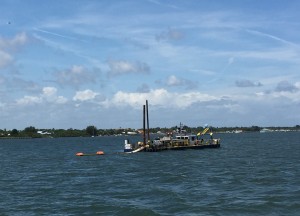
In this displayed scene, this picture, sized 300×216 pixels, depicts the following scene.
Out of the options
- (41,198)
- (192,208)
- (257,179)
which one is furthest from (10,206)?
(257,179)

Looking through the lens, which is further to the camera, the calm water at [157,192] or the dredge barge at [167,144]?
the dredge barge at [167,144]

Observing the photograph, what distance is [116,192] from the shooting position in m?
39.0

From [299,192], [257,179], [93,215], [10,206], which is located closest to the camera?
[93,215]

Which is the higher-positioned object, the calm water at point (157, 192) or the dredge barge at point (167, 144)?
the dredge barge at point (167, 144)

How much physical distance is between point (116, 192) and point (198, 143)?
62.7 m

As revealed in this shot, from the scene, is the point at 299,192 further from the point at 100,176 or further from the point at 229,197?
the point at 100,176

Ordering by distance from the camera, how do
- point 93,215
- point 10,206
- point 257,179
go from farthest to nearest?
1. point 257,179
2. point 10,206
3. point 93,215

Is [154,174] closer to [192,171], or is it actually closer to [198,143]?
[192,171]

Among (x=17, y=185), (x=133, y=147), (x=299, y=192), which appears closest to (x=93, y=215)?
(x=299, y=192)

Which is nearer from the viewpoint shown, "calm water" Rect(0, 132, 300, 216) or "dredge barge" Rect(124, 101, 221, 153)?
"calm water" Rect(0, 132, 300, 216)

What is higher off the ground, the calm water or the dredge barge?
the dredge barge

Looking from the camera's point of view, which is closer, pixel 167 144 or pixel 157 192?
pixel 157 192

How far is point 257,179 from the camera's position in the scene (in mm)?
45094

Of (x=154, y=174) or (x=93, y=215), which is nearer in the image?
(x=93, y=215)
